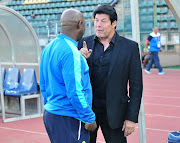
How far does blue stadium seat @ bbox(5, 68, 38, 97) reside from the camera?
903 cm

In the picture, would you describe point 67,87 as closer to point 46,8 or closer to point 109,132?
point 109,132

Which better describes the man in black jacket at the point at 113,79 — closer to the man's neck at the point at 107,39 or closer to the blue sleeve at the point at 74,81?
the man's neck at the point at 107,39

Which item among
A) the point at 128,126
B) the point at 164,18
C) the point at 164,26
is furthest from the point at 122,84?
the point at 164,18

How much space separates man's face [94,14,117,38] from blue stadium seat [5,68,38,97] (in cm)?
551

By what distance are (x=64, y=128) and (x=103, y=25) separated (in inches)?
41.3

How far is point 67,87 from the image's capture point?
10.2ft

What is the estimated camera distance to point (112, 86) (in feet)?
12.0

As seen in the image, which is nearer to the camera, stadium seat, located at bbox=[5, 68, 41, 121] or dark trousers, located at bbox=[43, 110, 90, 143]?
dark trousers, located at bbox=[43, 110, 90, 143]

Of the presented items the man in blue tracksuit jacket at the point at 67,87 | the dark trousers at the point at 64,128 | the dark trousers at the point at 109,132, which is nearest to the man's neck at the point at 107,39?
the man in blue tracksuit jacket at the point at 67,87

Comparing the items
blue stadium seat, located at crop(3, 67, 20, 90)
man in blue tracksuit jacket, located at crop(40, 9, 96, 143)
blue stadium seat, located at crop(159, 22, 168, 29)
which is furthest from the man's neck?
blue stadium seat, located at crop(159, 22, 168, 29)

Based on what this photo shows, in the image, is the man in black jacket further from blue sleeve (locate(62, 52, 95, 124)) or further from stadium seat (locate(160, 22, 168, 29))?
stadium seat (locate(160, 22, 168, 29))

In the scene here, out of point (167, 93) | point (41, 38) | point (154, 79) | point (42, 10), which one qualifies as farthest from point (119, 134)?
point (42, 10)

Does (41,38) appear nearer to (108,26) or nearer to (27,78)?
(27,78)

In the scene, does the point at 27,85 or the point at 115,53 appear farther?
the point at 27,85
